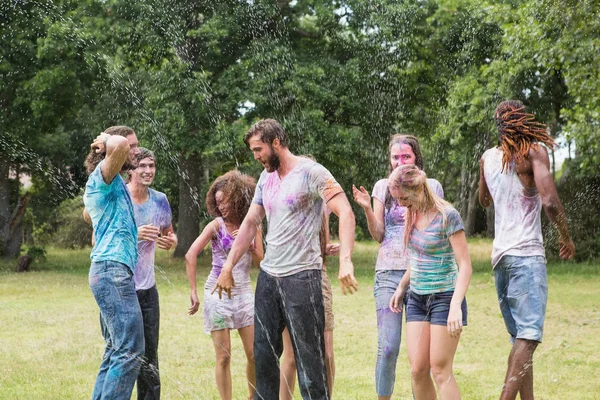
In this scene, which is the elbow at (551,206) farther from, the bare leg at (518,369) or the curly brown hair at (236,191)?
the curly brown hair at (236,191)

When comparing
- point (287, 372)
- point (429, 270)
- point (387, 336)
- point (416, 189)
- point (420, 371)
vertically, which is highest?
point (416, 189)

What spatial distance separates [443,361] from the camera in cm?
493

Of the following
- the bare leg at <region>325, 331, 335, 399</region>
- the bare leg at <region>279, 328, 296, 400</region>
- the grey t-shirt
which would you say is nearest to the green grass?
the bare leg at <region>325, 331, 335, 399</region>

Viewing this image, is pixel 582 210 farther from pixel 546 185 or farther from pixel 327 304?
pixel 546 185

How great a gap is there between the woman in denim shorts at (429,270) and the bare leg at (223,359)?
1465 mm

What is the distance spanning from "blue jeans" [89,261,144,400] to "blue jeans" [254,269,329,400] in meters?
0.72

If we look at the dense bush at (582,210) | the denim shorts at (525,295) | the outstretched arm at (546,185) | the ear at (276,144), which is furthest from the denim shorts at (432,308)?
the dense bush at (582,210)

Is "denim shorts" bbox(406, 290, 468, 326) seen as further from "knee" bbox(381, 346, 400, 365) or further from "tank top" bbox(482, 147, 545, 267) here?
"tank top" bbox(482, 147, 545, 267)

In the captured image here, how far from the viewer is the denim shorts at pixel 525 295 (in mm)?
5266

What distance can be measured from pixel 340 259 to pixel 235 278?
1594mm

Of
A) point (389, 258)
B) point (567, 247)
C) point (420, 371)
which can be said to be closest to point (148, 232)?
point (389, 258)

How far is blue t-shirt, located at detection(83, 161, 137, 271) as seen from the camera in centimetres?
Answer: 490

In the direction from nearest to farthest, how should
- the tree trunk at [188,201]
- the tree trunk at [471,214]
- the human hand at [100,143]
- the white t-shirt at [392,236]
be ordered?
the human hand at [100,143]
the white t-shirt at [392,236]
the tree trunk at [188,201]
the tree trunk at [471,214]

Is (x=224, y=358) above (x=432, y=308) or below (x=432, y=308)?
below
